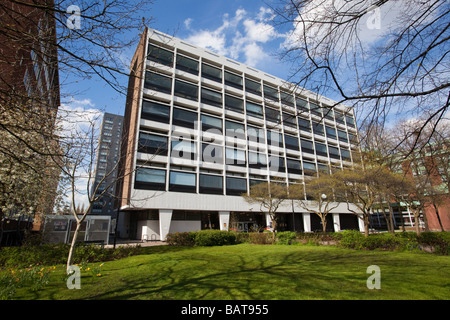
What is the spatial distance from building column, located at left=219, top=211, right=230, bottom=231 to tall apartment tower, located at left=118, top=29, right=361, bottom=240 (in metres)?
0.14

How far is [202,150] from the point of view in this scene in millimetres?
31766

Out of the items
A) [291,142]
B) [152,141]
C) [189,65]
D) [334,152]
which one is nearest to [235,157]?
[152,141]

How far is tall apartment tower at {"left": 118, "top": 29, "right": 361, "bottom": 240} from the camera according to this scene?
1078 inches

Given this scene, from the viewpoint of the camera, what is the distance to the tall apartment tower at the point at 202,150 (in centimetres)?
2738

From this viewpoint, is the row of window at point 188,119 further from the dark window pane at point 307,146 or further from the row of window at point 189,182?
the row of window at point 189,182

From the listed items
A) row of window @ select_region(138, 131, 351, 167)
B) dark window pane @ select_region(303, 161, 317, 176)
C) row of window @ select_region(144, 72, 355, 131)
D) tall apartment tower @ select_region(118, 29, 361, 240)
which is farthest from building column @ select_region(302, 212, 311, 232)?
row of window @ select_region(144, 72, 355, 131)

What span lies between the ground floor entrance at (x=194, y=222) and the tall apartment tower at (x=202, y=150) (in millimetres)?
126

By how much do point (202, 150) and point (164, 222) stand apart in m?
10.9

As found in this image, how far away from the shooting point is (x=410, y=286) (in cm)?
529

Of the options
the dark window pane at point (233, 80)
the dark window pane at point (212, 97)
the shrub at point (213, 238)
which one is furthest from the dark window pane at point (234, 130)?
the shrub at point (213, 238)

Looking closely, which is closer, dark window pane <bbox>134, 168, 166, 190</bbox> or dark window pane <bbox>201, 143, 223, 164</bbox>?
dark window pane <bbox>134, 168, 166, 190</bbox>

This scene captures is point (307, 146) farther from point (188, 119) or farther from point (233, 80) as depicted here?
point (188, 119)

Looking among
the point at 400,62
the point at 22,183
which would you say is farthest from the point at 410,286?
the point at 22,183

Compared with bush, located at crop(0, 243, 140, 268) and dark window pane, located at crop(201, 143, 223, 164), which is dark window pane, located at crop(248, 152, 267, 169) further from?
bush, located at crop(0, 243, 140, 268)
